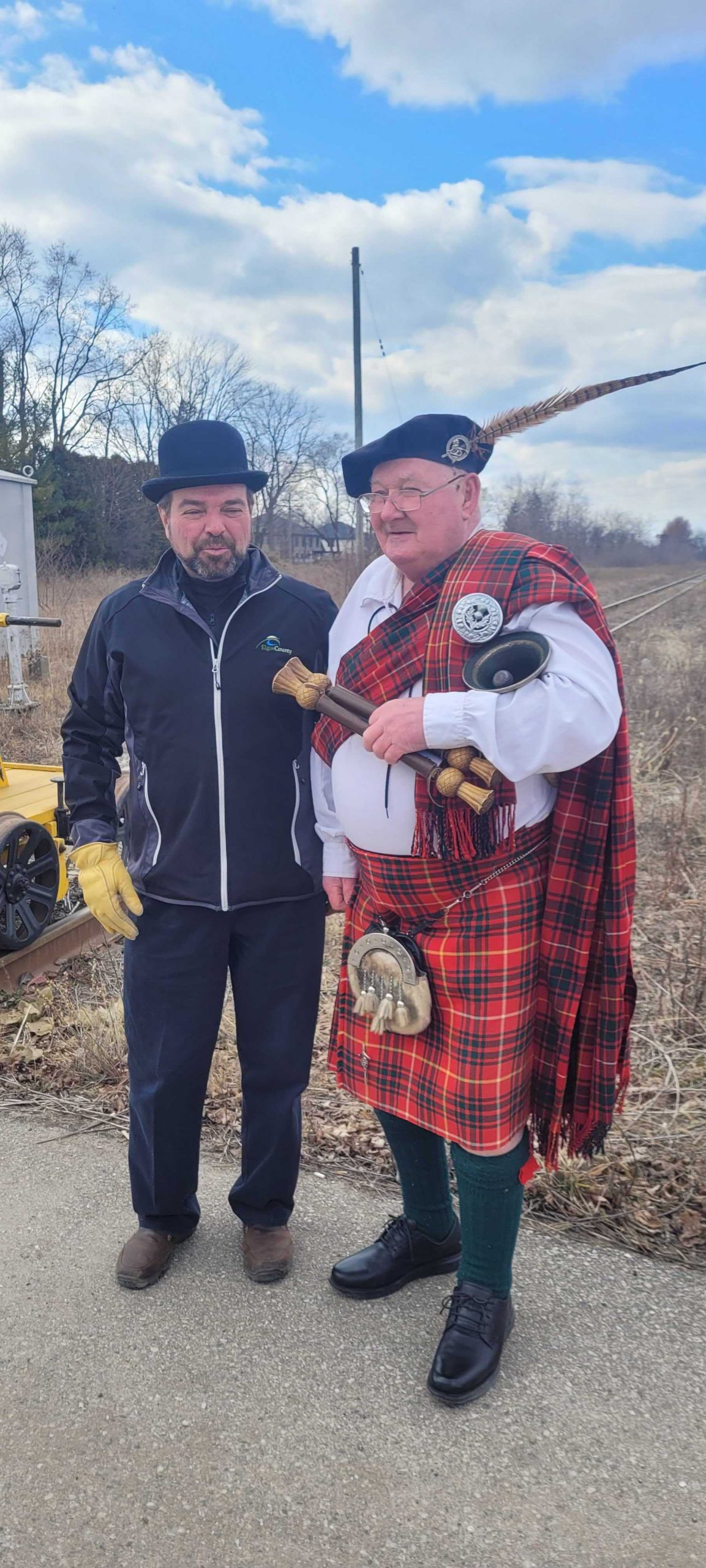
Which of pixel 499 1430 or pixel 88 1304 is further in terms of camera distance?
pixel 88 1304

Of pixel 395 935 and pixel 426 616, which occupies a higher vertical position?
pixel 426 616

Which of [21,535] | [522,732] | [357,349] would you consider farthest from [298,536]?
[522,732]

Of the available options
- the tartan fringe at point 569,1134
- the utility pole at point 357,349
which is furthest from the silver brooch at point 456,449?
the utility pole at point 357,349

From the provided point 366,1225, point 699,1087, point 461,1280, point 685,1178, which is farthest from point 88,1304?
point 699,1087

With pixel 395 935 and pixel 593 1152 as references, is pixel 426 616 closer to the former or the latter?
pixel 395 935

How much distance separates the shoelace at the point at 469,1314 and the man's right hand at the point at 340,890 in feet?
2.79

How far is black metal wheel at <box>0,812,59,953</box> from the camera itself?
423cm

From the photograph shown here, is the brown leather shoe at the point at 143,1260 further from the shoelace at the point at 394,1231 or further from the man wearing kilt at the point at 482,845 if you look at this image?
the man wearing kilt at the point at 482,845

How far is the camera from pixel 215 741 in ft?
7.44

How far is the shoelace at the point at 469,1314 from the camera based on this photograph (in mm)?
2115

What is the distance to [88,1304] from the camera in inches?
92.6

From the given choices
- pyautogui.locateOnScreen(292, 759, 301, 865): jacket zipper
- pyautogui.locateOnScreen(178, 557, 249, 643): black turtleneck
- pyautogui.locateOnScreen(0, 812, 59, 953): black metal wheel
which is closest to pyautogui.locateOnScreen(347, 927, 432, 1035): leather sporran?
pyautogui.locateOnScreen(292, 759, 301, 865): jacket zipper

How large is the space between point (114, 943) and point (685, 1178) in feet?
10.8

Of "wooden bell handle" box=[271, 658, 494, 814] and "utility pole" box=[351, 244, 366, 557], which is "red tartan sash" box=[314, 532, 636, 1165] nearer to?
"wooden bell handle" box=[271, 658, 494, 814]
